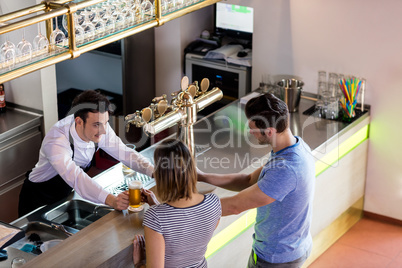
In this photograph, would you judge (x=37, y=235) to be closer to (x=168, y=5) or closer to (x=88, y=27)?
(x=88, y=27)

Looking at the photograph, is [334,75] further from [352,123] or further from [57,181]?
[57,181]

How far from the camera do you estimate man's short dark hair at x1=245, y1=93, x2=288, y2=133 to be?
2.56 m

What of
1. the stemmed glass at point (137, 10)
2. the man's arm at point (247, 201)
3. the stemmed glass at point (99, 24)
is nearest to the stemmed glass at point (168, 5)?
the stemmed glass at point (137, 10)

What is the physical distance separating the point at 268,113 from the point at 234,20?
115 inches

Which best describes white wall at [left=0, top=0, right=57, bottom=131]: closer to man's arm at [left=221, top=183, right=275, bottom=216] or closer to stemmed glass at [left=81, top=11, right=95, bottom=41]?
stemmed glass at [left=81, top=11, right=95, bottom=41]

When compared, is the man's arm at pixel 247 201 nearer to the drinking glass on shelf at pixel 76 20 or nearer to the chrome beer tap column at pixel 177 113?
the chrome beer tap column at pixel 177 113

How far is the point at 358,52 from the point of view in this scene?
172 inches

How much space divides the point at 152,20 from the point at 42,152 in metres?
0.88

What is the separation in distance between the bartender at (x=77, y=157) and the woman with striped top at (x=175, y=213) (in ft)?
1.64

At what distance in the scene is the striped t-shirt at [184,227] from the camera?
2232mm

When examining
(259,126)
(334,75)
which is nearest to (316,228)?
(334,75)

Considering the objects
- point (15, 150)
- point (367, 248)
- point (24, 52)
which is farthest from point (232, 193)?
point (15, 150)

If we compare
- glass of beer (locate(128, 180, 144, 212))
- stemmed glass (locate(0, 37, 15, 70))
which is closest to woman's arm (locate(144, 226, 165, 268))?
glass of beer (locate(128, 180, 144, 212))

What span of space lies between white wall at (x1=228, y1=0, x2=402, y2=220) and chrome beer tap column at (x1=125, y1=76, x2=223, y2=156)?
1685 millimetres
